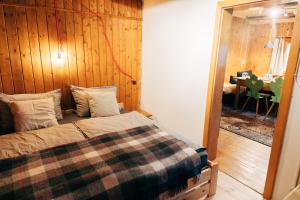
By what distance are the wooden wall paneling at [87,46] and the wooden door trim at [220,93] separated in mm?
1725

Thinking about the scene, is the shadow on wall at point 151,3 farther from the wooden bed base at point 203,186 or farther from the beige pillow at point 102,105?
the wooden bed base at point 203,186

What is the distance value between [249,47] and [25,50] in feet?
20.4

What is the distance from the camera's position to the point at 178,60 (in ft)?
8.96

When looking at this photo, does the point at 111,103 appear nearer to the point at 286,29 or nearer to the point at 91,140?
the point at 91,140

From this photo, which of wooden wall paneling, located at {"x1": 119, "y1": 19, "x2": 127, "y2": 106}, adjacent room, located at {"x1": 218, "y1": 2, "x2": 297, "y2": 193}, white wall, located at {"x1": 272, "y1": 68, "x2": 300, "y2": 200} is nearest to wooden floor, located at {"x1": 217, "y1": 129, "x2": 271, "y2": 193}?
adjacent room, located at {"x1": 218, "y1": 2, "x2": 297, "y2": 193}

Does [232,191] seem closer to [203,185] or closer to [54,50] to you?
[203,185]

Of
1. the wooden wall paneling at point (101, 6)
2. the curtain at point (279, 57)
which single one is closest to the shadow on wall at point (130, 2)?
the wooden wall paneling at point (101, 6)

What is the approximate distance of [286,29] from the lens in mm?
5559

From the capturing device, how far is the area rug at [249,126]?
3290mm

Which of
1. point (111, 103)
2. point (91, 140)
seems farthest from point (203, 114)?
point (91, 140)

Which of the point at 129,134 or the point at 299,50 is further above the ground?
the point at 299,50

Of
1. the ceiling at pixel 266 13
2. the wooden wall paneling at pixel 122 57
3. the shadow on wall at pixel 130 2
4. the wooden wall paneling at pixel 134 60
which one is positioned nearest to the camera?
the shadow on wall at pixel 130 2

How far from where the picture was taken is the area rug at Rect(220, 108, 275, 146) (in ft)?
10.8

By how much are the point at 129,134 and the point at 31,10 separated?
191 centimetres
